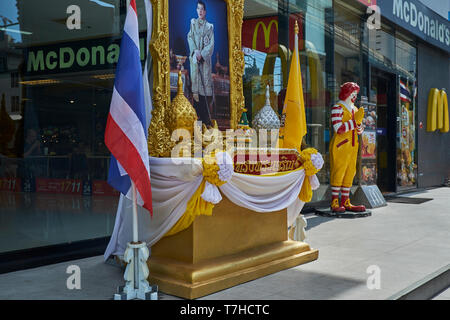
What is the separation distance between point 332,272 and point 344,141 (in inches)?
133

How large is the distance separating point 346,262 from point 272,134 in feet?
4.67

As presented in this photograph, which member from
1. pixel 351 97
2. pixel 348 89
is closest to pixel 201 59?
pixel 348 89

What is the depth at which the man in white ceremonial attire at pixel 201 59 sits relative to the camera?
13.8ft

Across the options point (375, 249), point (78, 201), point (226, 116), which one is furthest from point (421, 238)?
point (78, 201)

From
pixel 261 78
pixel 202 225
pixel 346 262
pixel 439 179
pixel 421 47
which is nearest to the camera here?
pixel 202 225

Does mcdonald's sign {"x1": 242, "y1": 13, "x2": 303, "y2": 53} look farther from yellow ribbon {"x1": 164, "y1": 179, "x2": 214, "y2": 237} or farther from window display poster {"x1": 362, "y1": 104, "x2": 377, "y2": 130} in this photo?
yellow ribbon {"x1": 164, "y1": 179, "x2": 214, "y2": 237}

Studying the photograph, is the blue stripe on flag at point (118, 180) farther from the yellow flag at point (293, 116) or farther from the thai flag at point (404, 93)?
the thai flag at point (404, 93)

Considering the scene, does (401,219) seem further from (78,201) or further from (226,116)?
(78,201)

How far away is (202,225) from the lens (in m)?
3.50

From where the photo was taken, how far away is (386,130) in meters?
11.0

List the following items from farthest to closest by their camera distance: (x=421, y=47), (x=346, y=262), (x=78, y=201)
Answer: (x=421, y=47) → (x=78, y=201) → (x=346, y=262)

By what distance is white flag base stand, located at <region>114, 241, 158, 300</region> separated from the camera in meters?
3.02

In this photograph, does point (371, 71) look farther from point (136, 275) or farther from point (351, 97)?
point (136, 275)

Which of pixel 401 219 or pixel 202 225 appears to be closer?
pixel 202 225
